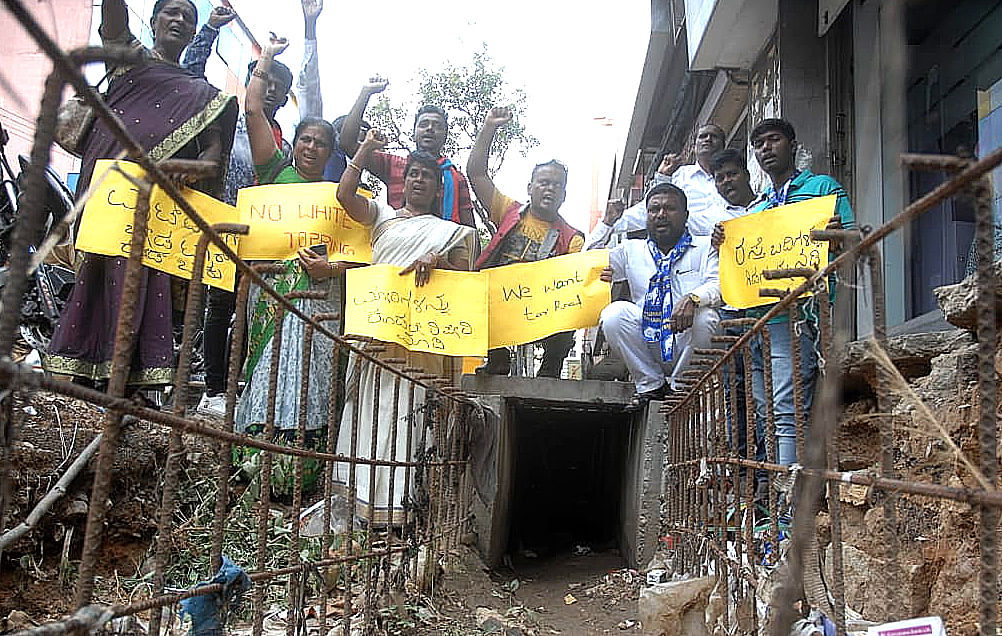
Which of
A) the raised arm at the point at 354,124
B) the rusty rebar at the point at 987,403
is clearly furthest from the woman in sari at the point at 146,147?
the rusty rebar at the point at 987,403

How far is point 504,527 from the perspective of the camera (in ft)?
19.3

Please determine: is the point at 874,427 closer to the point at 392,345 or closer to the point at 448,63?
the point at 392,345

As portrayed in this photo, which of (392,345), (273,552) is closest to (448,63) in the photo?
(392,345)

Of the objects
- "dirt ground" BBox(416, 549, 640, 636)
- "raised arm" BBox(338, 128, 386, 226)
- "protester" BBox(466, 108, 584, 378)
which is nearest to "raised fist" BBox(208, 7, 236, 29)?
"raised arm" BBox(338, 128, 386, 226)

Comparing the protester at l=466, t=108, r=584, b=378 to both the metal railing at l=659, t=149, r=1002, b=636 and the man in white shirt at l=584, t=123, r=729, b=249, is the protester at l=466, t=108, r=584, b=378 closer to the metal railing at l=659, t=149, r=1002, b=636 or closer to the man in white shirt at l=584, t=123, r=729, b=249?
the man in white shirt at l=584, t=123, r=729, b=249

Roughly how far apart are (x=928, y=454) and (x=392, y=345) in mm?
2433

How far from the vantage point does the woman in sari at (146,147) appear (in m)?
3.36

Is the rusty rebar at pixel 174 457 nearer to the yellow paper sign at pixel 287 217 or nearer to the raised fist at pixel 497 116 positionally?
the yellow paper sign at pixel 287 217

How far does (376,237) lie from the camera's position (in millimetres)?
4461

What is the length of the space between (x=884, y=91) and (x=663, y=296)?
1630mm

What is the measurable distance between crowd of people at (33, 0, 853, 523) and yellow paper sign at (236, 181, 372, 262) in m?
0.11

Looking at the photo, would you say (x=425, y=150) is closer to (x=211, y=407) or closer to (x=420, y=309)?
(x=420, y=309)

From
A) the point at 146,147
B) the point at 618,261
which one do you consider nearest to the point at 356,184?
the point at 146,147

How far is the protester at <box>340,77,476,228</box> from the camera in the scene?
4.89m
